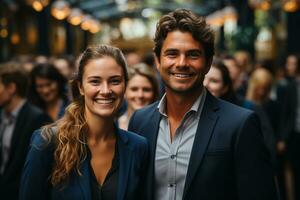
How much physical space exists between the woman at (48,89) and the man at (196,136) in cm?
338

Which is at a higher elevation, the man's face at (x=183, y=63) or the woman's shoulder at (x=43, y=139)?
the man's face at (x=183, y=63)

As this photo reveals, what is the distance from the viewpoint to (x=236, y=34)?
20.2 m

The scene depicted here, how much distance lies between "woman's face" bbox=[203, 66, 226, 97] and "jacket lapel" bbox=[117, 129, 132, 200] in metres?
2.32

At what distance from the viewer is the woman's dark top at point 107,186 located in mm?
3490

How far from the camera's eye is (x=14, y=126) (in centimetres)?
609

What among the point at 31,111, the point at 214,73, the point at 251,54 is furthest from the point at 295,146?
the point at 251,54

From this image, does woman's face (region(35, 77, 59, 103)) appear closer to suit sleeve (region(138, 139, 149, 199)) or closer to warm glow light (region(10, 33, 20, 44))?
suit sleeve (region(138, 139, 149, 199))

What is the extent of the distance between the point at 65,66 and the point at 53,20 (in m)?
25.3

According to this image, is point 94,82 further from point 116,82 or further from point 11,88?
point 11,88

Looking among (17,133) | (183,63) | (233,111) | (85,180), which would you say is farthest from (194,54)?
(17,133)

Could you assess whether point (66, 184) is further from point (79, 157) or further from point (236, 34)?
point (236, 34)

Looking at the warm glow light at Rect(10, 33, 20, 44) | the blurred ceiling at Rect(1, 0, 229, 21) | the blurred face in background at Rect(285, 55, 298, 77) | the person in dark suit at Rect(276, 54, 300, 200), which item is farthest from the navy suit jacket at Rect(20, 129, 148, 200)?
the blurred ceiling at Rect(1, 0, 229, 21)

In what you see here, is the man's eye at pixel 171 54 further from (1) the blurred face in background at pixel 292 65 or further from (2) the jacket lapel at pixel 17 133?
(1) the blurred face in background at pixel 292 65

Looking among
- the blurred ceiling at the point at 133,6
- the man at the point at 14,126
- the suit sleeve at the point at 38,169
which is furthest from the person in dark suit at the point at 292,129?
the blurred ceiling at the point at 133,6
